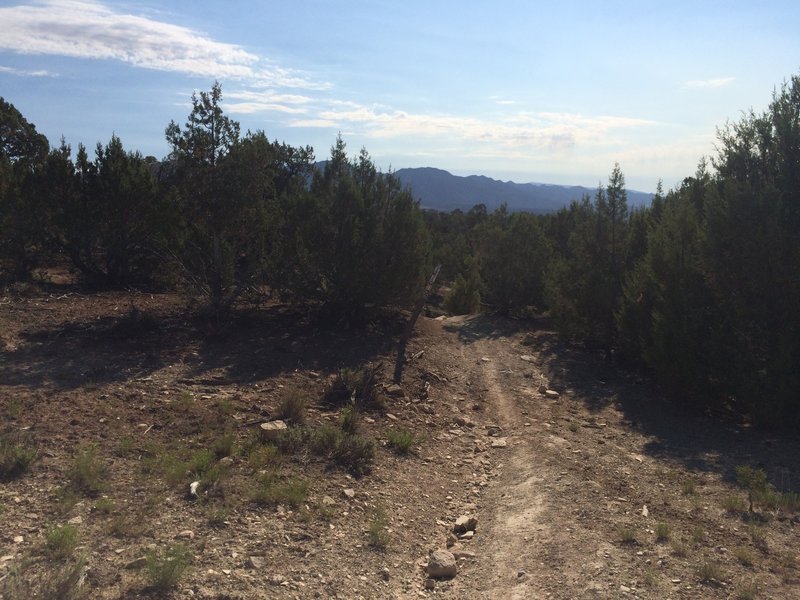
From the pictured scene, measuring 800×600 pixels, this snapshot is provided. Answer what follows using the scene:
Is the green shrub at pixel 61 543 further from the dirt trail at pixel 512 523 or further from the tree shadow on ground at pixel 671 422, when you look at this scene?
the tree shadow on ground at pixel 671 422

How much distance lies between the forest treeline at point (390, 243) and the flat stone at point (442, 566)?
6.37 metres

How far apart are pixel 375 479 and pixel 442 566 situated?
1.75m

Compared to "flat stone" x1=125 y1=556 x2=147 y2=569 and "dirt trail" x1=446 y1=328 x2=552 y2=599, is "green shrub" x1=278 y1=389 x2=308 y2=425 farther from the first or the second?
"flat stone" x1=125 y1=556 x2=147 y2=569

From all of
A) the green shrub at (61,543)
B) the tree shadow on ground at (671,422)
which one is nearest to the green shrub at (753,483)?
the tree shadow on ground at (671,422)

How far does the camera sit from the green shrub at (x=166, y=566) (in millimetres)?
4066

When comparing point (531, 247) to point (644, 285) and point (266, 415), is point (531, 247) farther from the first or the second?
point (266, 415)

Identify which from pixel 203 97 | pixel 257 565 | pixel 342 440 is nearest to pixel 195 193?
pixel 203 97

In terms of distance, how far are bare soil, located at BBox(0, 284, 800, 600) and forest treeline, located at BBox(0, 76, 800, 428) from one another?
1.19 m

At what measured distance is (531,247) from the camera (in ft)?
62.5

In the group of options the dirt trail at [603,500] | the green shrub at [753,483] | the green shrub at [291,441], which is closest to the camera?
the dirt trail at [603,500]

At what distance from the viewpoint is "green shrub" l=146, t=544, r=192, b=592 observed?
4066mm

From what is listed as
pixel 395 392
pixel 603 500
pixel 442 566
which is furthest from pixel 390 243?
pixel 442 566

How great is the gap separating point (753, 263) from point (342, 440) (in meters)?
6.97

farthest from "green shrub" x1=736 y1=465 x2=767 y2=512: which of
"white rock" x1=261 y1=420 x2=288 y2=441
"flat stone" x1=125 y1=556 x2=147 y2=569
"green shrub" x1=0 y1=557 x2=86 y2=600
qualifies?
"green shrub" x1=0 y1=557 x2=86 y2=600
